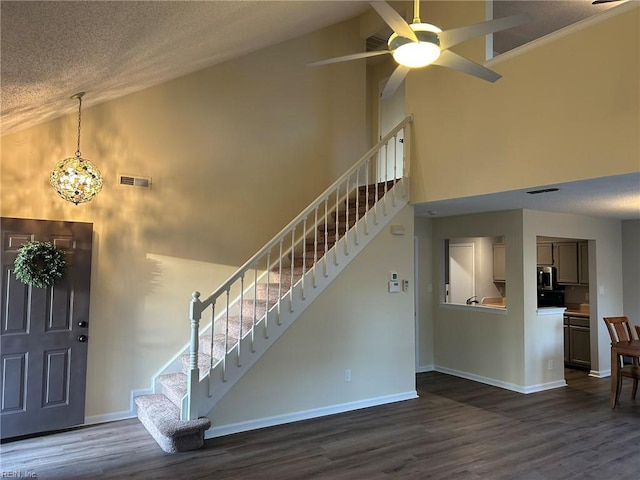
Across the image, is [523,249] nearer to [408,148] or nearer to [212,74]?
[408,148]

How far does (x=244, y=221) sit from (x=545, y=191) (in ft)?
10.9

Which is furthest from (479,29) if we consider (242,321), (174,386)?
(174,386)

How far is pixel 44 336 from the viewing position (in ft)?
13.5

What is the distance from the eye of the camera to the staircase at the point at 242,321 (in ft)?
12.6

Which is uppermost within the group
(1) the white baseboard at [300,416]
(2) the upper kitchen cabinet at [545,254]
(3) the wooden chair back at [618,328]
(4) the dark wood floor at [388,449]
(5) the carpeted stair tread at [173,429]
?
(2) the upper kitchen cabinet at [545,254]

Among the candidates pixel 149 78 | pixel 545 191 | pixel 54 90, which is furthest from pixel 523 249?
pixel 54 90

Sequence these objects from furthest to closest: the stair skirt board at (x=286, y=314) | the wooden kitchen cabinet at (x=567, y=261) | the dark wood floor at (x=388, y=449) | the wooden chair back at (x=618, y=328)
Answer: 1. the wooden kitchen cabinet at (x=567, y=261)
2. the wooden chair back at (x=618, y=328)
3. the stair skirt board at (x=286, y=314)
4. the dark wood floor at (x=388, y=449)

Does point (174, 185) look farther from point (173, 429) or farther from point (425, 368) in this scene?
point (425, 368)

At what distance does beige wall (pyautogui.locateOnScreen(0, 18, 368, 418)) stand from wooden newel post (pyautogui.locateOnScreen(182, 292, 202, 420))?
40.8 inches

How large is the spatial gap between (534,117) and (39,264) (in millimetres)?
4745

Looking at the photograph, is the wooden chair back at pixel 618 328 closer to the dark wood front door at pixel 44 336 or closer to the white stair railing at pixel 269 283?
the white stair railing at pixel 269 283

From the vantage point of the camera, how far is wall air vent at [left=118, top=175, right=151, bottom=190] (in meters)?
4.57

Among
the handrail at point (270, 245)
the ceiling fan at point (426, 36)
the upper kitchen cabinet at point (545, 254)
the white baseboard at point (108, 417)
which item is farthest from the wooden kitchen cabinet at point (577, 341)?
the white baseboard at point (108, 417)

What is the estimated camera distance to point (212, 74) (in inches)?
206
